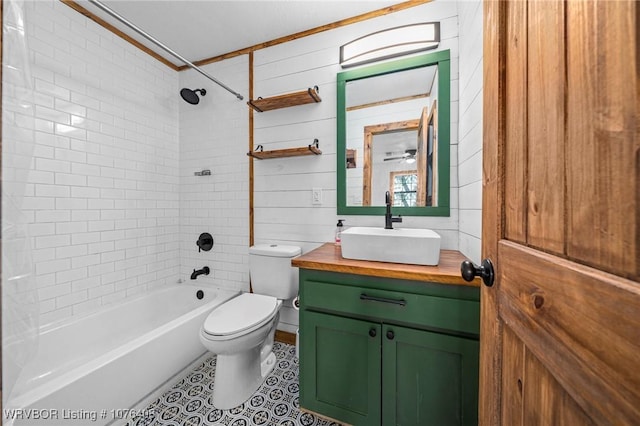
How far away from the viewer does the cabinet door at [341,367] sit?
1.09 metres

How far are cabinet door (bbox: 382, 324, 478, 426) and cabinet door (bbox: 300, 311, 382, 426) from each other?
6 cm

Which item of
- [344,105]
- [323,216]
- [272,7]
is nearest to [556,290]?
[323,216]

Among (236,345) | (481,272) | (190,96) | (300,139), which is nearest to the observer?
(481,272)

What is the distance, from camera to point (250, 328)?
4.41 ft

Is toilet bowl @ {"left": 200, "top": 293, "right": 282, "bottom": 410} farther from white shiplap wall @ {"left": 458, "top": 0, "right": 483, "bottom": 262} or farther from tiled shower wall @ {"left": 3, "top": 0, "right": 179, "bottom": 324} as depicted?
white shiplap wall @ {"left": 458, "top": 0, "right": 483, "bottom": 262}

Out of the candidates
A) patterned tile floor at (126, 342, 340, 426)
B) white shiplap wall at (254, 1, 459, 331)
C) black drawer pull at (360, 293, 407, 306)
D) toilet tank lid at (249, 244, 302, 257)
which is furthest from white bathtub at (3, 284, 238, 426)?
black drawer pull at (360, 293, 407, 306)

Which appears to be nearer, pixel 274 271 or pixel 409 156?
pixel 409 156

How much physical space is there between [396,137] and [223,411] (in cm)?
192

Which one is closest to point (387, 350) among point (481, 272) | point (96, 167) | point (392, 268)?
point (392, 268)

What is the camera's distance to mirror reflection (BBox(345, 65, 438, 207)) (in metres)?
1.54

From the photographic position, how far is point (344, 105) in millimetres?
1718

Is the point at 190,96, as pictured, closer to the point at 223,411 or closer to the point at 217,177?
the point at 217,177

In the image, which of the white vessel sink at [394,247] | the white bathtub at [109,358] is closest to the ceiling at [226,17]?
the white vessel sink at [394,247]

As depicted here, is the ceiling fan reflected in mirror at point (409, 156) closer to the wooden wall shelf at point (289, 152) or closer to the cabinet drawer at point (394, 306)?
the wooden wall shelf at point (289, 152)
